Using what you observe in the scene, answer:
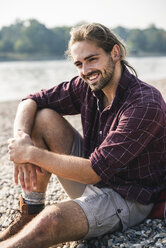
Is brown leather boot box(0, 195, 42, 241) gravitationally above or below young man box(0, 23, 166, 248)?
below

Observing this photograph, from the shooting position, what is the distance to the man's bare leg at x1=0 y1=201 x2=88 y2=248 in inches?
95.3

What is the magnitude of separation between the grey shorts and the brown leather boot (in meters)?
0.53

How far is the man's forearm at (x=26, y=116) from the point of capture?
3.30 meters

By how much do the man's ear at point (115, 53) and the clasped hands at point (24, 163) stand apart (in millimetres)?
1157

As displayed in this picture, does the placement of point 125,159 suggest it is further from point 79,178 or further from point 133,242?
point 133,242

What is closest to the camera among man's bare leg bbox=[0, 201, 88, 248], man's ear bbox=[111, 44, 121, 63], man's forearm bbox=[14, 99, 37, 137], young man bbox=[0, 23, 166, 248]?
man's bare leg bbox=[0, 201, 88, 248]

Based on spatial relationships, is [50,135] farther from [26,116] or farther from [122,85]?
[122,85]

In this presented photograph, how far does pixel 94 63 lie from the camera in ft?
10.2

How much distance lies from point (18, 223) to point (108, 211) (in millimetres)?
838

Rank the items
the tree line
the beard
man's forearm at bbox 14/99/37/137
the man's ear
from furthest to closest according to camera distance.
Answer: the tree line, man's forearm at bbox 14/99/37/137, the man's ear, the beard

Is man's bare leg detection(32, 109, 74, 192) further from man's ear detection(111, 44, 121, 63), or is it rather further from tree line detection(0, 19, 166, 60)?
tree line detection(0, 19, 166, 60)

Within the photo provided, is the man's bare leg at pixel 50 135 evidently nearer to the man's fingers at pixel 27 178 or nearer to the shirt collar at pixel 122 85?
the man's fingers at pixel 27 178

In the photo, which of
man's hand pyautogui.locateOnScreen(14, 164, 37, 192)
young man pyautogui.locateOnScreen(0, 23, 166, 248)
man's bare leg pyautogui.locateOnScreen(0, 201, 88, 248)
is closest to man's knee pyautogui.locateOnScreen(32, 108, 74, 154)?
young man pyautogui.locateOnScreen(0, 23, 166, 248)

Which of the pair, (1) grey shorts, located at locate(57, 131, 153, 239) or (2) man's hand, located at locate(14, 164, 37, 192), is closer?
(1) grey shorts, located at locate(57, 131, 153, 239)
